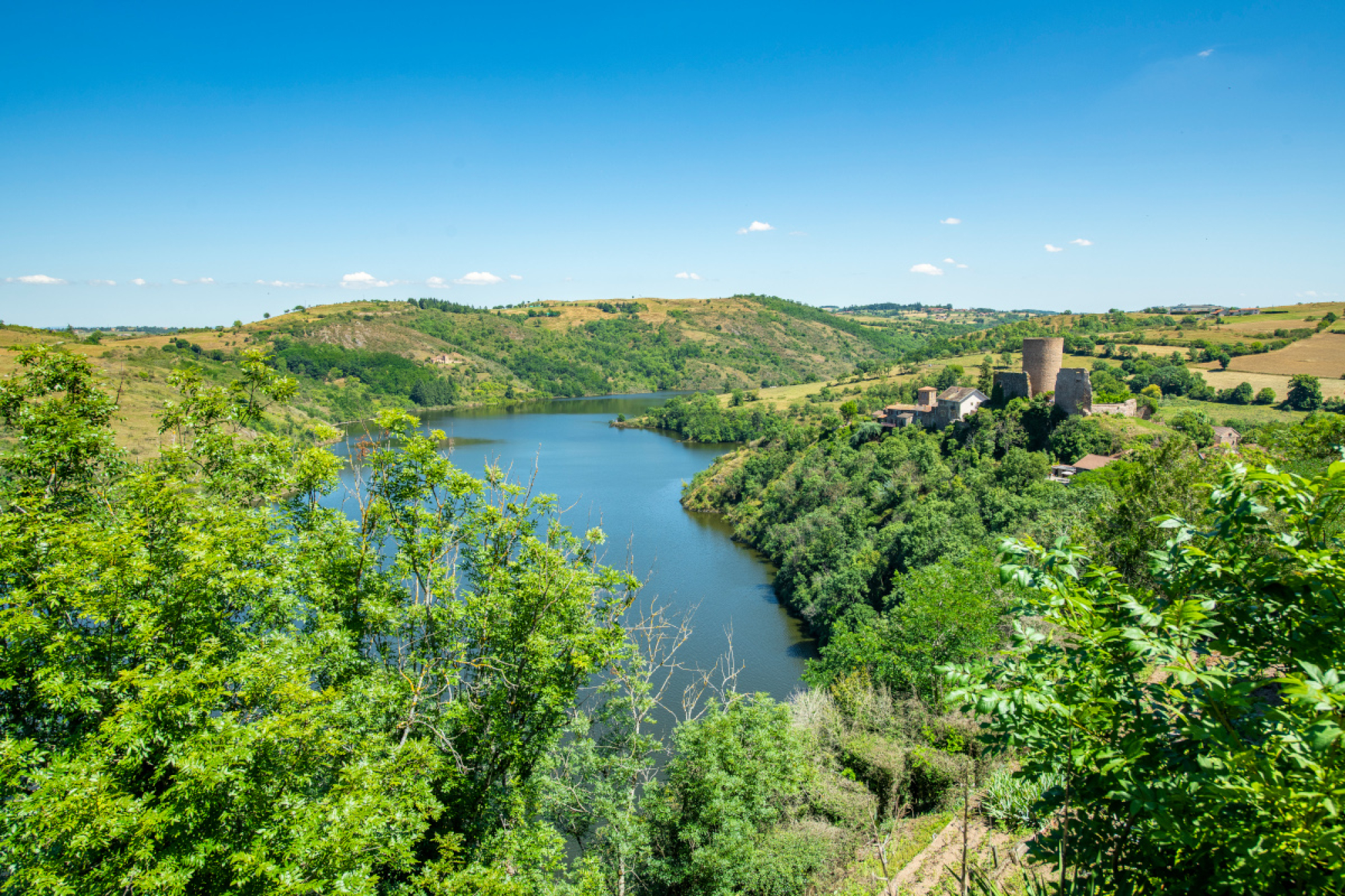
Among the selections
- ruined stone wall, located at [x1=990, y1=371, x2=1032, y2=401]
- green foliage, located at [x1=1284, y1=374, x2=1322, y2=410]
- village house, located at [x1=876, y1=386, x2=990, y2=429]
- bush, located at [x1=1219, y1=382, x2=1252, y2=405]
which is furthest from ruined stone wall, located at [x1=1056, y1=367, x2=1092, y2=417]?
bush, located at [x1=1219, y1=382, x2=1252, y2=405]

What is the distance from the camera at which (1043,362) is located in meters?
42.6

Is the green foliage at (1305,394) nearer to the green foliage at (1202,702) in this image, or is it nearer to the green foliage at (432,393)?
the green foliage at (1202,702)

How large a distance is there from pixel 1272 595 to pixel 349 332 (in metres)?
177

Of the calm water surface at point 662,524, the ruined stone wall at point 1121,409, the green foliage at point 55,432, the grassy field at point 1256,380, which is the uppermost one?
the green foliage at point 55,432

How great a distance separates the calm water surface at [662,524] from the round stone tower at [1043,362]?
21.1 meters

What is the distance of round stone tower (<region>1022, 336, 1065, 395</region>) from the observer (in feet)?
139

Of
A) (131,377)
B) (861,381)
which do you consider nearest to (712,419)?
(861,381)

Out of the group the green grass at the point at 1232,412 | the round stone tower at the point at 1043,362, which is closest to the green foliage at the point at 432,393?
the round stone tower at the point at 1043,362

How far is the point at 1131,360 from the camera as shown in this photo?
66.4m

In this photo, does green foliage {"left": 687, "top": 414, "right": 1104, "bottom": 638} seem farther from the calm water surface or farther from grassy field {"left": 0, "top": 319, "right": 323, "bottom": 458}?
grassy field {"left": 0, "top": 319, "right": 323, "bottom": 458}

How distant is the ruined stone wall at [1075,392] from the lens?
39.4 metres

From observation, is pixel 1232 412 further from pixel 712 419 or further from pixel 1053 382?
pixel 712 419

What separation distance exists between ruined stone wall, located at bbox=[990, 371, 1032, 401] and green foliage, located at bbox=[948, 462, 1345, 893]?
43.7 meters

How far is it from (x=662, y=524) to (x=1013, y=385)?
2672 centimetres
